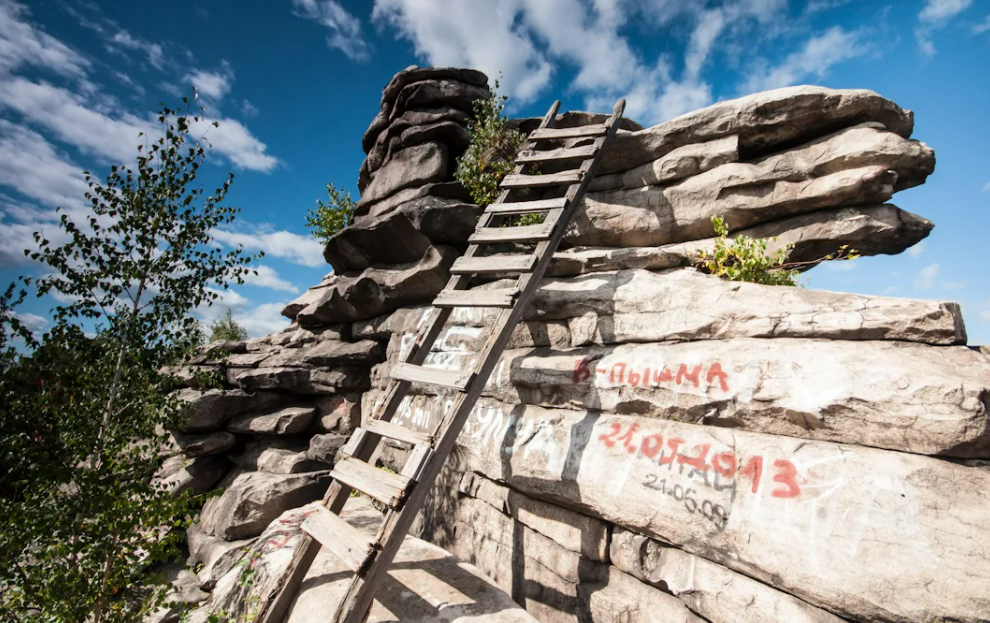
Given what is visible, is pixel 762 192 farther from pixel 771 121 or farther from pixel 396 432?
pixel 396 432

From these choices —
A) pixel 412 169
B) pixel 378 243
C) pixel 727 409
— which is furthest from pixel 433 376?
pixel 412 169

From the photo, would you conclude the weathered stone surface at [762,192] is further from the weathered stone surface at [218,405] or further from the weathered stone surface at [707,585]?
the weathered stone surface at [218,405]

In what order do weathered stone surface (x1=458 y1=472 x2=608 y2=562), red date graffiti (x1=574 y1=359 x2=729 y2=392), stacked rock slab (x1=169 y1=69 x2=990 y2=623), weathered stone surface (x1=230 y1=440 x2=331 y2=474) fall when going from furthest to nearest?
1. weathered stone surface (x1=230 y1=440 x2=331 y2=474)
2. red date graffiti (x1=574 y1=359 x2=729 y2=392)
3. weathered stone surface (x1=458 y1=472 x2=608 y2=562)
4. stacked rock slab (x1=169 y1=69 x2=990 y2=623)

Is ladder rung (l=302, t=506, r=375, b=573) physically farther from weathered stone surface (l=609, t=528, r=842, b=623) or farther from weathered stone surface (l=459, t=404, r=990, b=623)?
weathered stone surface (l=609, t=528, r=842, b=623)

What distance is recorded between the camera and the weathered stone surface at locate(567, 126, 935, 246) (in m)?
6.37

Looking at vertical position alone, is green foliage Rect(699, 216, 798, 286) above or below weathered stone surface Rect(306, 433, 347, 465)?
above

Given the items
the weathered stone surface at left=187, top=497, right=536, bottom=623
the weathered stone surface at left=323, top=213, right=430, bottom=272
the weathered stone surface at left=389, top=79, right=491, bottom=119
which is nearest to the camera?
the weathered stone surface at left=187, top=497, right=536, bottom=623

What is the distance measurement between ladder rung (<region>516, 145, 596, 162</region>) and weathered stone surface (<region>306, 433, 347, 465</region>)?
788cm

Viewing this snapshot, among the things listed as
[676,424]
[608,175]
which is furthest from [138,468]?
[608,175]

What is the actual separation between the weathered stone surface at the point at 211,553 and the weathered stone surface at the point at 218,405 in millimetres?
2560

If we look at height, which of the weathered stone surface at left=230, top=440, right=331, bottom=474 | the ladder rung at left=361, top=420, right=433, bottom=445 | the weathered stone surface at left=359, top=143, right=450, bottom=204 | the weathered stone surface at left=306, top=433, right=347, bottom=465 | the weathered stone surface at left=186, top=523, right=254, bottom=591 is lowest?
the weathered stone surface at left=186, top=523, right=254, bottom=591

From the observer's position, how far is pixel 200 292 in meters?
7.68

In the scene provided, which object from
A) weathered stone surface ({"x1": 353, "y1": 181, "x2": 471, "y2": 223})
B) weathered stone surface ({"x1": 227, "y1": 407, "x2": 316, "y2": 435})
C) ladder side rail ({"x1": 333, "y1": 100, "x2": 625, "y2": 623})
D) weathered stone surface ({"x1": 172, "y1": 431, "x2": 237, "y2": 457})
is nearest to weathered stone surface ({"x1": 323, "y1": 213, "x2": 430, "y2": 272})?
weathered stone surface ({"x1": 353, "y1": 181, "x2": 471, "y2": 223})

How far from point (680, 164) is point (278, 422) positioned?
1125 centimetres
